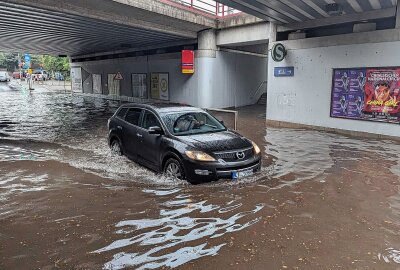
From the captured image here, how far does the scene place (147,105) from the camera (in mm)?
7672

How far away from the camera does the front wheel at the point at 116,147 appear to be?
8391 millimetres

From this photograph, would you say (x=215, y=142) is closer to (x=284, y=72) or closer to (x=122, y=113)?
(x=122, y=113)

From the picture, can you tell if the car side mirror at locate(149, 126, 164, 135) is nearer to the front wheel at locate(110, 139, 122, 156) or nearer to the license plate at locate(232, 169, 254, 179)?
the license plate at locate(232, 169, 254, 179)

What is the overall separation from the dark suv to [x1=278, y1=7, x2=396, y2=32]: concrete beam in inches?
295

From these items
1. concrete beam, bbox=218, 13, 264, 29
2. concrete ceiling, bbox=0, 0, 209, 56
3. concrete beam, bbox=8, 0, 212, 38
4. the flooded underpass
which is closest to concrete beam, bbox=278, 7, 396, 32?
concrete beam, bbox=218, 13, 264, 29

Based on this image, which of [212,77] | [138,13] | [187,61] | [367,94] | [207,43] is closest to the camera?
[367,94]

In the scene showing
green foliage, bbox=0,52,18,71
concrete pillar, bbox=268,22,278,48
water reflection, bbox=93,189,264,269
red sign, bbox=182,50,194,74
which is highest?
green foliage, bbox=0,52,18,71

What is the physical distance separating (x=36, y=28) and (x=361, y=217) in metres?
17.5

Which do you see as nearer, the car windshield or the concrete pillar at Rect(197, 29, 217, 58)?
the car windshield

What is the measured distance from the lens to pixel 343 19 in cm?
1191

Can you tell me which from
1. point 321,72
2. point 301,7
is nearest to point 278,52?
point 321,72

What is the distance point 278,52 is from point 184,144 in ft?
30.7

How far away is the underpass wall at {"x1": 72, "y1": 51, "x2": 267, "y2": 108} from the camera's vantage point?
19000 mm

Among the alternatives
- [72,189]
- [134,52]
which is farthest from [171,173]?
[134,52]
